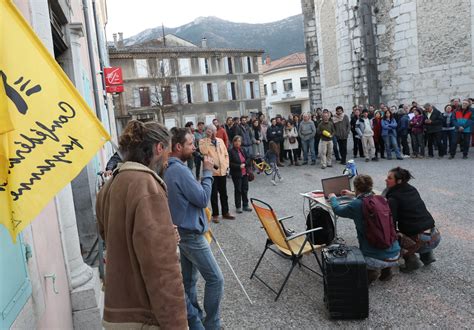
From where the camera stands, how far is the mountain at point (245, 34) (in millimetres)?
117000

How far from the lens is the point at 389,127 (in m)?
12.6

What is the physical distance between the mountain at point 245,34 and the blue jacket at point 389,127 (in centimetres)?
10294

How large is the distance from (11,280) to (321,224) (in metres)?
4.17

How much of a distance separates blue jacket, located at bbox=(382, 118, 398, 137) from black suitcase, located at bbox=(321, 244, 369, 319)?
9.53m

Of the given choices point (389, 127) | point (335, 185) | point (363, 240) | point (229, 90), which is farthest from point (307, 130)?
point (229, 90)

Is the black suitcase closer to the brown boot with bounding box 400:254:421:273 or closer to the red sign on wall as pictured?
the brown boot with bounding box 400:254:421:273

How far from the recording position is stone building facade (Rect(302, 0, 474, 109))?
14703 millimetres

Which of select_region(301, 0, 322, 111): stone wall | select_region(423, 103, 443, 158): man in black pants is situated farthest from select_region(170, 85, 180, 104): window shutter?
select_region(423, 103, 443, 158): man in black pants

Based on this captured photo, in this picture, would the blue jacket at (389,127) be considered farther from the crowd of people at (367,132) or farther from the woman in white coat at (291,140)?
the woman in white coat at (291,140)

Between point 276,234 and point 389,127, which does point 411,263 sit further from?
point 389,127

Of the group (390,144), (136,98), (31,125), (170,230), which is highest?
A: (136,98)

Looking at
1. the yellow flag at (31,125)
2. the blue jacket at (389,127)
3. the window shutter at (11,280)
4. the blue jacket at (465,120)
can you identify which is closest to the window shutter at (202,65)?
the blue jacket at (389,127)

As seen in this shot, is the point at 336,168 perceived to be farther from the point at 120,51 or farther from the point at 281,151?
the point at 120,51

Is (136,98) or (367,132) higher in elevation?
(136,98)
